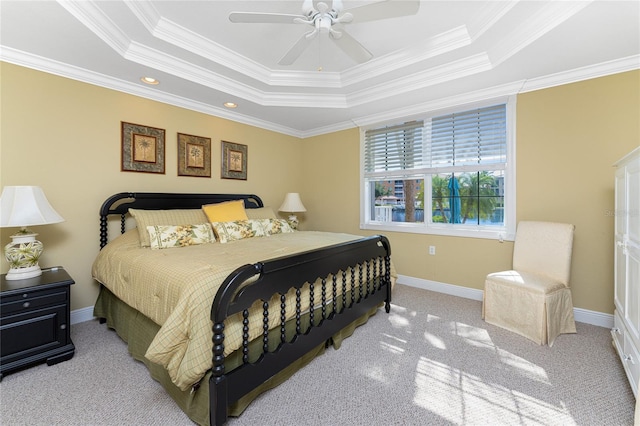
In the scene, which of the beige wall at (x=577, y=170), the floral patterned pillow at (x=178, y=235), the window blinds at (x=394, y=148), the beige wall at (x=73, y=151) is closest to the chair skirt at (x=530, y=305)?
the beige wall at (x=577, y=170)

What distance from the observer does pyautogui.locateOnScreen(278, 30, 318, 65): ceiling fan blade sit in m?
1.93

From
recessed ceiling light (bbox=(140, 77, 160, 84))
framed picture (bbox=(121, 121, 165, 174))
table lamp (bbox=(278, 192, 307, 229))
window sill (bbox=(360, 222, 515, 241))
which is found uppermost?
recessed ceiling light (bbox=(140, 77, 160, 84))

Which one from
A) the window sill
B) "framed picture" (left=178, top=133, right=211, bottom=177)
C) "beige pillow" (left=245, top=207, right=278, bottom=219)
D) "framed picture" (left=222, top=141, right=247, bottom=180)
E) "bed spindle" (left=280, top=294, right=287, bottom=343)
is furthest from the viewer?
"framed picture" (left=222, top=141, right=247, bottom=180)

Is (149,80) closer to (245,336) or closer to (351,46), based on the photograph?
(351,46)

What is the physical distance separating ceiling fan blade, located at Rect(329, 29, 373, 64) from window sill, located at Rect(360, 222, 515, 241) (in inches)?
91.3

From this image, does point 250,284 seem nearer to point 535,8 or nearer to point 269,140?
point 535,8

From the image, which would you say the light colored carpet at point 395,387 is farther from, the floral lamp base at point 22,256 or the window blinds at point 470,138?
the window blinds at point 470,138

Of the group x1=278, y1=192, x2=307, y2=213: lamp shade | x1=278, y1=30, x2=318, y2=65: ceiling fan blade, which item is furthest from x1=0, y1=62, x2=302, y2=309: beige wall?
x1=278, y1=30, x2=318, y2=65: ceiling fan blade

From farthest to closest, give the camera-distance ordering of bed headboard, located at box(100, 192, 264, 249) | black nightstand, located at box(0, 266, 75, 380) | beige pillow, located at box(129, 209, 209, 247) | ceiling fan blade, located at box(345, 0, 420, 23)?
→ bed headboard, located at box(100, 192, 264, 249) → beige pillow, located at box(129, 209, 209, 247) → black nightstand, located at box(0, 266, 75, 380) → ceiling fan blade, located at box(345, 0, 420, 23)

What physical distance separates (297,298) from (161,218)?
1.87 m

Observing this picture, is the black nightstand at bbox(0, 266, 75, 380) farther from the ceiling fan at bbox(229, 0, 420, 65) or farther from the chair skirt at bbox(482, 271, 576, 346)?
the chair skirt at bbox(482, 271, 576, 346)

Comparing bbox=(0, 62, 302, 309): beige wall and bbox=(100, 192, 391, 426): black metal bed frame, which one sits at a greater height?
bbox=(0, 62, 302, 309): beige wall

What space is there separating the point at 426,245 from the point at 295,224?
1937mm

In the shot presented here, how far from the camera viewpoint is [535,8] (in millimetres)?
2020
